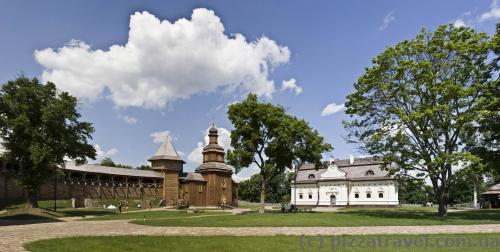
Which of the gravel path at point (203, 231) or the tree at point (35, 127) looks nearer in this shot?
the gravel path at point (203, 231)

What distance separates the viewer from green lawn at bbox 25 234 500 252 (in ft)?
38.4

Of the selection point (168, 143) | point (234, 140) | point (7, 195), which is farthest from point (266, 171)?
point (7, 195)

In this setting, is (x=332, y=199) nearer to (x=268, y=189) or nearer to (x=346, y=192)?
(x=346, y=192)

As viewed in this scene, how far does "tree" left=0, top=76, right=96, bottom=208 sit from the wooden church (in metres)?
25.7

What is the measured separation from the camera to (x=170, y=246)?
1214 cm

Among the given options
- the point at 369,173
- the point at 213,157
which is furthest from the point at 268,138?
the point at 369,173

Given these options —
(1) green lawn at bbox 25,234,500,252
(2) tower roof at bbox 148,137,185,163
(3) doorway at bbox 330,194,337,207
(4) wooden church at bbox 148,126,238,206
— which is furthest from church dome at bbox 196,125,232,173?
(1) green lawn at bbox 25,234,500,252

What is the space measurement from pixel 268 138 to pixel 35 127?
2271cm

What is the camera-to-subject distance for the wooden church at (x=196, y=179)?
5706cm

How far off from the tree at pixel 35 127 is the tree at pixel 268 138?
1630 cm

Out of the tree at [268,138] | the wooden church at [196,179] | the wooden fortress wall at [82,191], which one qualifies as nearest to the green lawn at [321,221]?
the tree at [268,138]

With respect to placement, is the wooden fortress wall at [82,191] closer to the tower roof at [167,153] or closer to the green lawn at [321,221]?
the tower roof at [167,153]

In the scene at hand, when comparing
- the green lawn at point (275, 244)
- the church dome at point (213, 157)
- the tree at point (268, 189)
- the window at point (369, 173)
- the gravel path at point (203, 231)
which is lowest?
the tree at point (268, 189)

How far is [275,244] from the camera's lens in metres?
12.6
